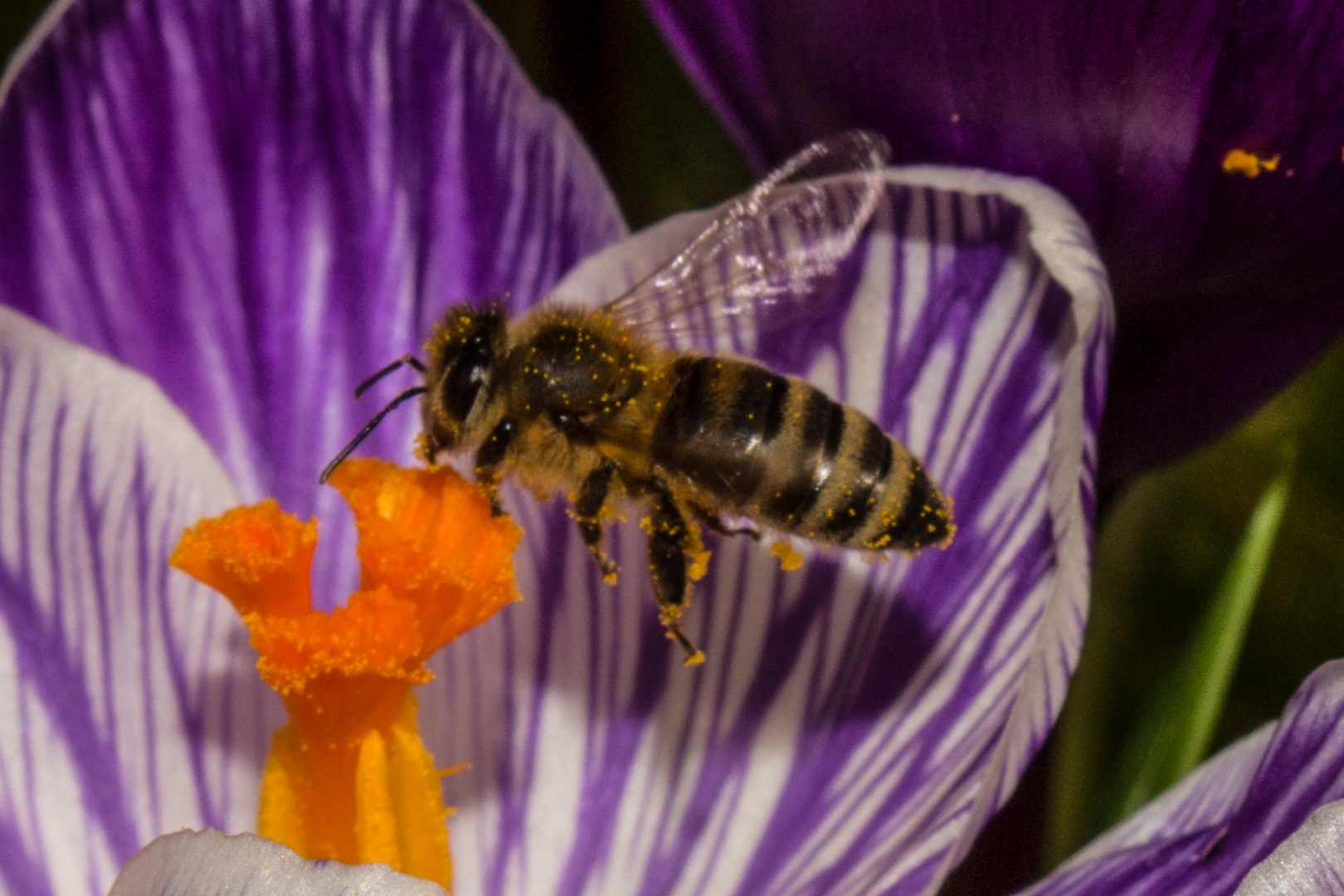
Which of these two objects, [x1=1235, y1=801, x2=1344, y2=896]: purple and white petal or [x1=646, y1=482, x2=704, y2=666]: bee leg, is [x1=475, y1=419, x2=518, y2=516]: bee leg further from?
[x1=1235, y1=801, x2=1344, y2=896]: purple and white petal

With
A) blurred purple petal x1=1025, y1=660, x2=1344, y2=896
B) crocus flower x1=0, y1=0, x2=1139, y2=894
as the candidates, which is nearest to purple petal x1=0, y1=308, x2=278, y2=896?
crocus flower x1=0, y1=0, x2=1139, y2=894

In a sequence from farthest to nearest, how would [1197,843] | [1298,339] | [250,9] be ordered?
[250,9]
[1298,339]
[1197,843]

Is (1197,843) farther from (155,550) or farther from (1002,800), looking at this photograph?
(155,550)

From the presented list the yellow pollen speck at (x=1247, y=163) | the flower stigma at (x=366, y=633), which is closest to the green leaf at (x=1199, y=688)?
the yellow pollen speck at (x=1247, y=163)

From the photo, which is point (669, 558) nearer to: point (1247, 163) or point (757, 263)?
point (757, 263)

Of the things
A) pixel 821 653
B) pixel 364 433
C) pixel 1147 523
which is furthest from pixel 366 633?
pixel 1147 523

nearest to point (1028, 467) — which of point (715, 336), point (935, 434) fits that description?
point (935, 434)

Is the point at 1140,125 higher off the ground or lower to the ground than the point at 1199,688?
higher
